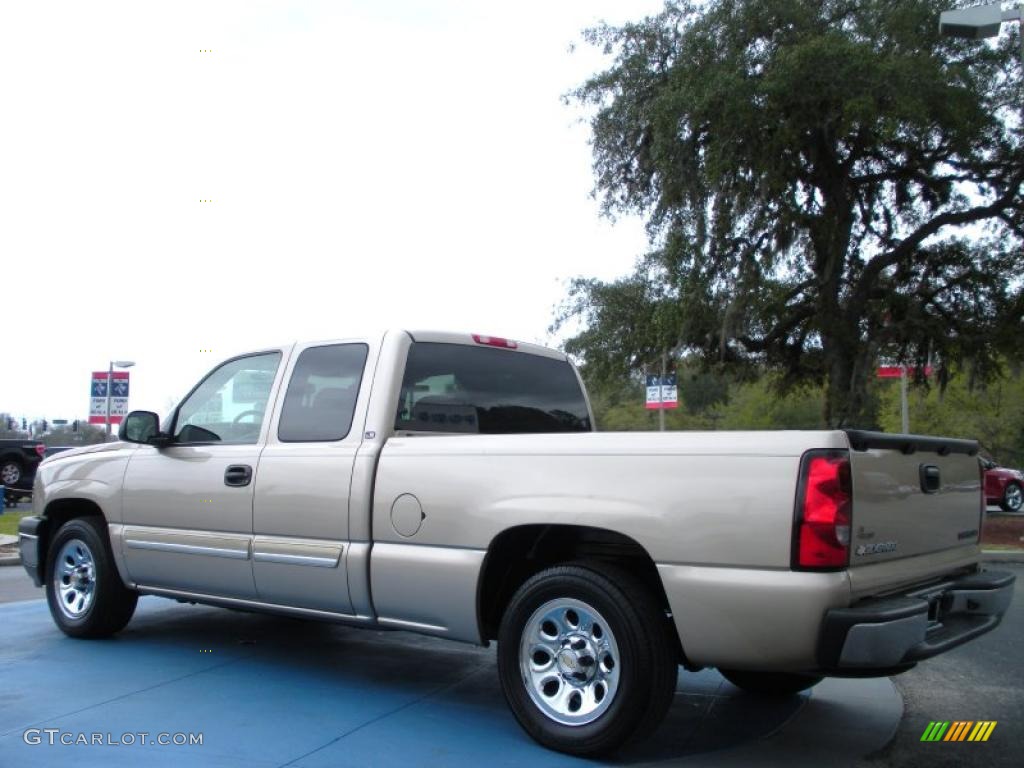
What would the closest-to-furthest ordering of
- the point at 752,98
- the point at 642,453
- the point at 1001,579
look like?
1. the point at 642,453
2. the point at 1001,579
3. the point at 752,98

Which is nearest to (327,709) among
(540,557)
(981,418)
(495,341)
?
(540,557)

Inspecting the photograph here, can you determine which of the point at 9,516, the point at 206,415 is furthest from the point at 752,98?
the point at 9,516

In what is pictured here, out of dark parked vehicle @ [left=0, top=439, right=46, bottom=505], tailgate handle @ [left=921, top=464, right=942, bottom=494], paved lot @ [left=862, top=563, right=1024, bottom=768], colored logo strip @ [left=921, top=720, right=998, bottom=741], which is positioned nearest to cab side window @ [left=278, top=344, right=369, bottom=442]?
tailgate handle @ [left=921, top=464, right=942, bottom=494]

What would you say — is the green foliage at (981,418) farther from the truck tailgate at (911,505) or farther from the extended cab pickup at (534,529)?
the extended cab pickup at (534,529)

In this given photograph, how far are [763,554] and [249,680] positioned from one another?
3328 millimetres

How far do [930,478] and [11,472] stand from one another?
22.9 m

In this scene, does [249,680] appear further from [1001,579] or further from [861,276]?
[861,276]

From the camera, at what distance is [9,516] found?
766 inches

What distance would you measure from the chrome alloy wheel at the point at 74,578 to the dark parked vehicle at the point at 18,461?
57.0ft

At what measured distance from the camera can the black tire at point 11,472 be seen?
22.2 m

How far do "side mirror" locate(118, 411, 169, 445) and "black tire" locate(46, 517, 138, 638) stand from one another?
2.41 feet

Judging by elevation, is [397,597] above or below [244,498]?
below


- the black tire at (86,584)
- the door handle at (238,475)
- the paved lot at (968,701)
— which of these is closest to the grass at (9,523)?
the black tire at (86,584)

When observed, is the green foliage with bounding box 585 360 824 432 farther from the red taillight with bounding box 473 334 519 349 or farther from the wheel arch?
the wheel arch
